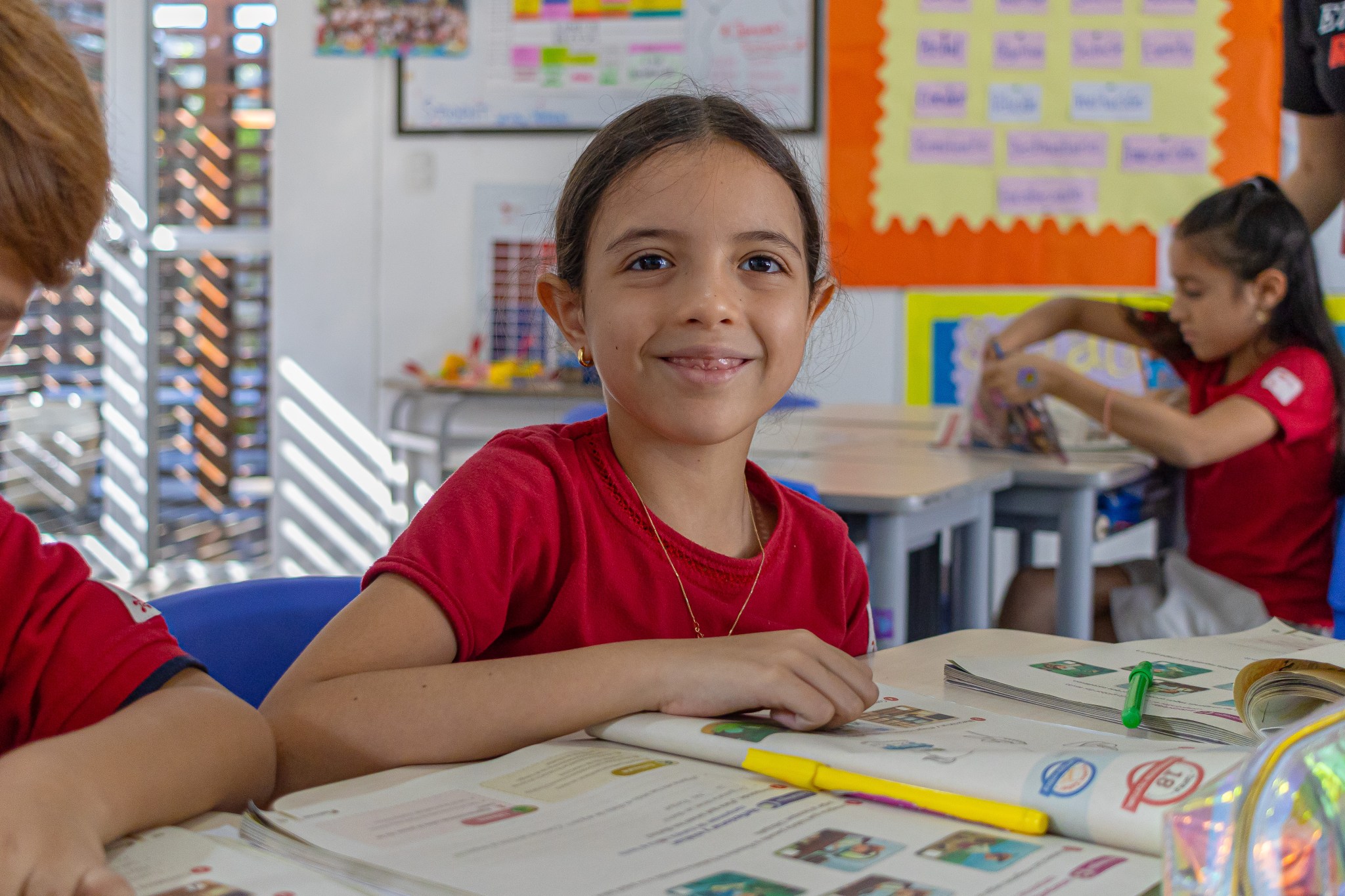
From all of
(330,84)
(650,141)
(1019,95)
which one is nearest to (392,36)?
(330,84)

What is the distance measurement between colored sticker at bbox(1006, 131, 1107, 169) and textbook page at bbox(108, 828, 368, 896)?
3.36 meters

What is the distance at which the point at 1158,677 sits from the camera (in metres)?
0.80

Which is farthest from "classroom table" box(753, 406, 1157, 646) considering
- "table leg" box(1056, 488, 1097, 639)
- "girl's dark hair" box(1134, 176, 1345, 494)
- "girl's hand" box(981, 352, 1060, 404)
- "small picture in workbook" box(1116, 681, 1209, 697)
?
"small picture in workbook" box(1116, 681, 1209, 697)

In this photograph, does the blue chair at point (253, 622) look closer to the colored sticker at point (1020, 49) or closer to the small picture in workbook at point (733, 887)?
the small picture in workbook at point (733, 887)

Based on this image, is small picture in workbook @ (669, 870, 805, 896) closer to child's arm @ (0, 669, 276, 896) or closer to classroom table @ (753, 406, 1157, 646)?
child's arm @ (0, 669, 276, 896)

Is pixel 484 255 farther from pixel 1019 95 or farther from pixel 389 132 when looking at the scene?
pixel 1019 95

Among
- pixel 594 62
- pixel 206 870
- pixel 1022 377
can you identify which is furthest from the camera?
pixel 594 62

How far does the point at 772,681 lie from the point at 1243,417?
5.17ft

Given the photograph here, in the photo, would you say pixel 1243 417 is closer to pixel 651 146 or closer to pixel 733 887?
pixel 651 146

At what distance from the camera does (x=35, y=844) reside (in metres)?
0.47

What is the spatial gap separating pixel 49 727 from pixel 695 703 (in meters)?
0.33

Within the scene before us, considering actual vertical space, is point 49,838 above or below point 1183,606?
above

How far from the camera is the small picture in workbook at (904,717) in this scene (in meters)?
0.67

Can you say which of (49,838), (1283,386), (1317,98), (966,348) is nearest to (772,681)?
(49,838)
